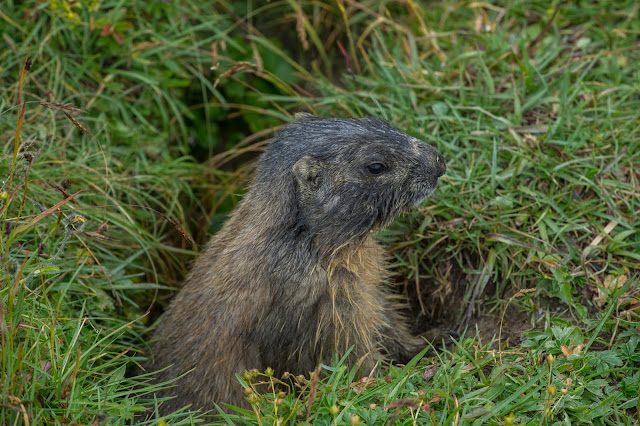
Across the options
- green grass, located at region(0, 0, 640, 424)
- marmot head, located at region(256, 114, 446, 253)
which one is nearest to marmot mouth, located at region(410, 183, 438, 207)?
marmot head, located at region(256, 114, 446, 253)

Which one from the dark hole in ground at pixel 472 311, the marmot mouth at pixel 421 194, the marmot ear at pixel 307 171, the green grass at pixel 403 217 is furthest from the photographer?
the dark hole in ground at pixel 472 311

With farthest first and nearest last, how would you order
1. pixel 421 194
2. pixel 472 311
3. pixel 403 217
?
pixel 403 217 → pixel 472 311 → pixel 421 194

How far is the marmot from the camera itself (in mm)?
4234

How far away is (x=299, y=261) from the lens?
4.24m

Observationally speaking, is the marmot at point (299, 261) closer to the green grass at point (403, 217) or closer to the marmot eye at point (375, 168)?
the marmot eye at point (375, 168)

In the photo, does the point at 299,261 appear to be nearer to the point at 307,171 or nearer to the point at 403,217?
the point at 307,171

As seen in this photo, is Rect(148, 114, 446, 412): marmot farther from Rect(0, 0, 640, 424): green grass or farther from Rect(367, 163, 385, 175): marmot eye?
Rect(0, 0, 640, 424): green grass

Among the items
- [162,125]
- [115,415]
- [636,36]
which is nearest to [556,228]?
[636,36]

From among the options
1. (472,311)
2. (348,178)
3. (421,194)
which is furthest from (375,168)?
(472,311)

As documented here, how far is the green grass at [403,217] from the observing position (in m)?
3.71

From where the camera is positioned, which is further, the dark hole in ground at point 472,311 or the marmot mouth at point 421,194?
the dark hole in ground at point 472,311

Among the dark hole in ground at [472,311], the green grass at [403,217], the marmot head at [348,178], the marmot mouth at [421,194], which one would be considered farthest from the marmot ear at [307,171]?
the dark hole in ground at [472,311]

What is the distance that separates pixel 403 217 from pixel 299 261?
1.23 meters

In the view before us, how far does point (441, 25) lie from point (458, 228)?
2.64 metres
